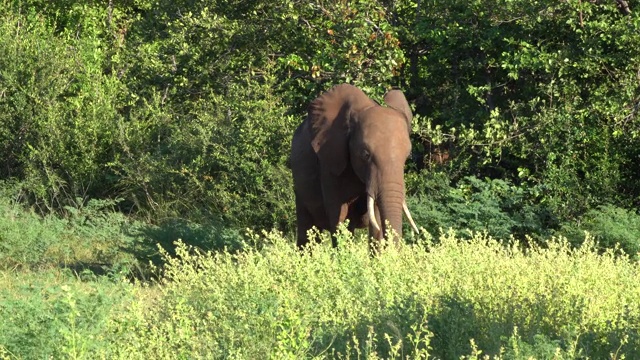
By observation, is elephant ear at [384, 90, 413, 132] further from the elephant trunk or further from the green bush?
the green bush

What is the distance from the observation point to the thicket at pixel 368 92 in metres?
16.3

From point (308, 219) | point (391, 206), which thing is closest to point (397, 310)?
point (391, 206)

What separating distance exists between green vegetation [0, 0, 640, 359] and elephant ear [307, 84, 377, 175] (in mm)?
1210

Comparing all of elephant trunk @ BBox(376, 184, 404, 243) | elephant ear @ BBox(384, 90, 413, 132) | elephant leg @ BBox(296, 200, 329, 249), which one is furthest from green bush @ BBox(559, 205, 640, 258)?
elephant leg @ BBox(296, 200, 329, 249)

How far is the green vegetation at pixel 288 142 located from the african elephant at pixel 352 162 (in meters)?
0.56

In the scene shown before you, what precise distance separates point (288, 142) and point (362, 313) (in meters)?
8.82

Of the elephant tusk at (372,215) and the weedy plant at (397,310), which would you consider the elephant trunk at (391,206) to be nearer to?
the elephant tusk at (372,215)

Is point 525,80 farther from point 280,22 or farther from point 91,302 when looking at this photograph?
point 91,302

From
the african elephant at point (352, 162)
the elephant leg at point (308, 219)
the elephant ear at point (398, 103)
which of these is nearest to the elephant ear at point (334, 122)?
the african elephant at point (352, 162)

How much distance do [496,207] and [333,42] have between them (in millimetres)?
3478

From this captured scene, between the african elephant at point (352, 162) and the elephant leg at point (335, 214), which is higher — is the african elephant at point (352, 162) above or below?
above

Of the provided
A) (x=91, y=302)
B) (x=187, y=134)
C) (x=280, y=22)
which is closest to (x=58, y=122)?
(x=187, y=134)

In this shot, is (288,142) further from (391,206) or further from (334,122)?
(391,206)

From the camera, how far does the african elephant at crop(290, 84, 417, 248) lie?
509 inches
